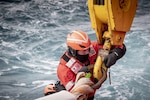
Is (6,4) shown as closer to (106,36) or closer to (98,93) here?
(98,93)

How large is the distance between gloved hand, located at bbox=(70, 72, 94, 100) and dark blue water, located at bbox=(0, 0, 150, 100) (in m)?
6.17

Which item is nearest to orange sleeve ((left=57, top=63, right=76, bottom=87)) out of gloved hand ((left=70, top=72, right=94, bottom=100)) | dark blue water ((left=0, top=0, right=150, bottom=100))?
gloved hand ((left=70, top=72, right=94, bottom=100))

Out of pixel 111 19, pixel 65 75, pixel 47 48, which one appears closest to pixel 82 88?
pixel 111 19

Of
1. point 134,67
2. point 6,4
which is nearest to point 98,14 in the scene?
point 134,67

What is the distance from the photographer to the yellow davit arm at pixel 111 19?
6.91 ft

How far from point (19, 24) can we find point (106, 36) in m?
9.41

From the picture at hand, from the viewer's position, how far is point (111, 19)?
2117 millimetres

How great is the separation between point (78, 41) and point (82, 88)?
1.12 m

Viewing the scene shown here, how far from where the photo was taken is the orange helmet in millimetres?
2850

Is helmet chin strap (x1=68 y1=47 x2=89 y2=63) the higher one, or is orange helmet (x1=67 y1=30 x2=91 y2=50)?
orange helmet (x1=67 y1=30 x2=91 y2=50)

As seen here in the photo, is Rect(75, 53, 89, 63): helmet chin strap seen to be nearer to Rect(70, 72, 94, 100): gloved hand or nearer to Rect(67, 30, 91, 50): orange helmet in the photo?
Rect(67, 30, 91, 50): orange helmet

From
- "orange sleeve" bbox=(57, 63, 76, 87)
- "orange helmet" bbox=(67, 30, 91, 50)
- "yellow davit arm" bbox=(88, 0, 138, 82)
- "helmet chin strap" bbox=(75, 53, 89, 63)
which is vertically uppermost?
"yellow davit arm" bbox=(88, 0, 138, 82)

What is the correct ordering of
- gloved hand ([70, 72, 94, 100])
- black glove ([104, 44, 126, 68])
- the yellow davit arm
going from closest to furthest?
gloved hand ([70, 72, 94, 100])
the yellow davit arm
black glove ([104, 44, 126, 68])

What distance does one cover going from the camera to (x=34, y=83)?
8820 mm
